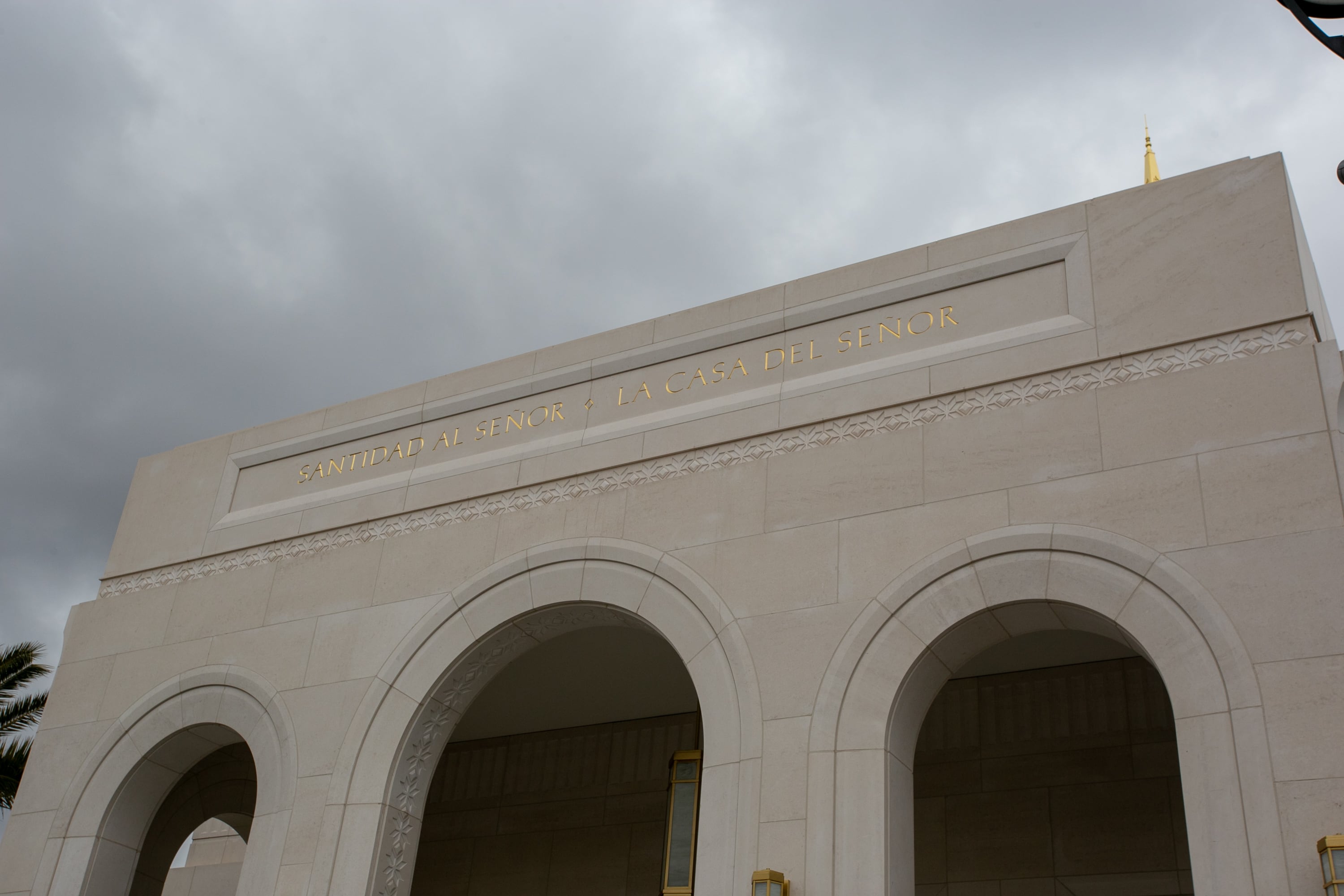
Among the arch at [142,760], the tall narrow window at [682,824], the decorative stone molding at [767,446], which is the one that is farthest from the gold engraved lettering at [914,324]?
the arch at [142,760]

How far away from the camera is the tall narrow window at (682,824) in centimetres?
1044

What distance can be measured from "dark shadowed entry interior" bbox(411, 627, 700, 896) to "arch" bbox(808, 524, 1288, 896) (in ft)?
14.7

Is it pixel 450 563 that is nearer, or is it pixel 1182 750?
pixel 1182 750

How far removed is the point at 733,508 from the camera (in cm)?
1148

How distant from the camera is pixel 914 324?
454 inches

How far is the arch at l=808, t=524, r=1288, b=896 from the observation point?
8.27 meters

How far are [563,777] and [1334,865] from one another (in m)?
10.3

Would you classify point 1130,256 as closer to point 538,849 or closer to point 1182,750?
point 1182,750

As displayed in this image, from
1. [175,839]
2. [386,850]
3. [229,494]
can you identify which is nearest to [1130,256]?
[386,850]

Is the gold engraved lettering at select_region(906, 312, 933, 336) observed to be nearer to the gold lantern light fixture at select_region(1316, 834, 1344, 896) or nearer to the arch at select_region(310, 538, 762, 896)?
the arch at select_region(310, 538, 762, 896)

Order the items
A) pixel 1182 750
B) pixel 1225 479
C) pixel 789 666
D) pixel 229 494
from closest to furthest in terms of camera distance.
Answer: pixel 1182 750 → pixel 1225 479 → pixel 789 666 → pixel 229 494

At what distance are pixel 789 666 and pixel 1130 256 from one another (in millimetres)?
4411

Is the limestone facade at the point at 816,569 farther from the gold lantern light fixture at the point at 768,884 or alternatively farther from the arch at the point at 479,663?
the gold lantern light fixture at the point at 768,884

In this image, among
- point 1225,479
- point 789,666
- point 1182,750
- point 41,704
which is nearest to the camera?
point 1182,750
